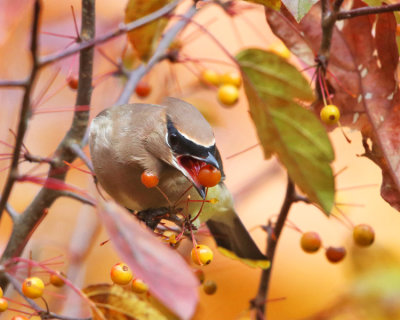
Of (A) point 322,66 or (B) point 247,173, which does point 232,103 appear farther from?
(B) point 247,173

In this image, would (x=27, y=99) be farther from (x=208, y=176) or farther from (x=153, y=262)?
(x=208, y=176)

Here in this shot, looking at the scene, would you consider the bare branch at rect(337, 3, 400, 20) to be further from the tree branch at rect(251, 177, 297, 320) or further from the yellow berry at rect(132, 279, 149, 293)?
the yellow berry at rect(132, 279, 149, 293)

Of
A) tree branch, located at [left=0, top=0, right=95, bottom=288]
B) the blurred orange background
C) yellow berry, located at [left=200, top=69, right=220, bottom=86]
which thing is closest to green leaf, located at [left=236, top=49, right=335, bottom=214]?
tree branch, located at [left=0, top=0, right=95, bottom=288]

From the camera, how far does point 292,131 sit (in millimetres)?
1901

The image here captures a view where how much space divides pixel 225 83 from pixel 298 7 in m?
1.17

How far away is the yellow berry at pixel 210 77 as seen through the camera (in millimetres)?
3070

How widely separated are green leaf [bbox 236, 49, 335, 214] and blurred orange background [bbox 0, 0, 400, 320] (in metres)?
0.75

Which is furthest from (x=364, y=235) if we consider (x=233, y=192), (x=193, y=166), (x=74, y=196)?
(x=233, y=192)

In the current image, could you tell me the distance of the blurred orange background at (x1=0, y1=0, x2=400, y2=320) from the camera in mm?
3195

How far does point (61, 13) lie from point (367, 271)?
2.13 meters

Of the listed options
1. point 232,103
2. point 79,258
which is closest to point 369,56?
point 232,103

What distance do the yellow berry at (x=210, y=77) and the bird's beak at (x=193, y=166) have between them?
3.25 ft

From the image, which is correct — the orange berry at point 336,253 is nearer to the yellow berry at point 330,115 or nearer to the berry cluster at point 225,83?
the yellow berry at point 330,115

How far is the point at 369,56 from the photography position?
220 centimetres
